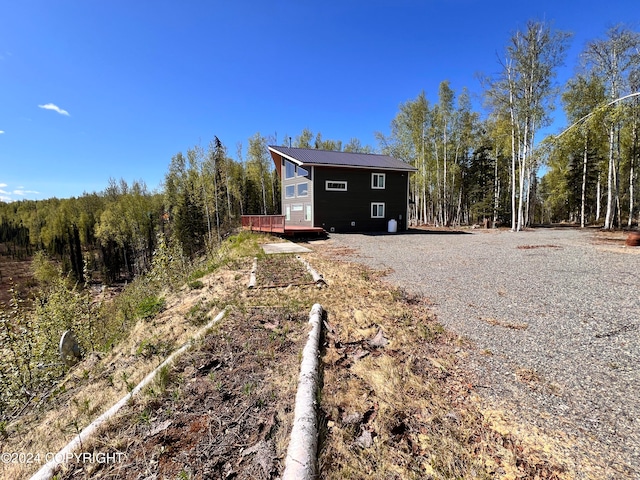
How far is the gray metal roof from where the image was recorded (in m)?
17.8

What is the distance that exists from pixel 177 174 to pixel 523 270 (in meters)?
33.4

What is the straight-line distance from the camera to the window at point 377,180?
19188 millimetres

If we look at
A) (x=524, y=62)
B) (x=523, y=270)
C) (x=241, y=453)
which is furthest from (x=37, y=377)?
(x=524, y=62)

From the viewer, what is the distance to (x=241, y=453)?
197cm

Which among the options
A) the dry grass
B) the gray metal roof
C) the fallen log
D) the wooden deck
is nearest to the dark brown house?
the gray metal roof

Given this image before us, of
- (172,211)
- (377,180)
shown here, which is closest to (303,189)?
(377,180)

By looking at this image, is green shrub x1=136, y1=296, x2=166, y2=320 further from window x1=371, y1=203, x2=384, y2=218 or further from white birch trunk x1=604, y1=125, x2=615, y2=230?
white birch trunk x1=604, y1=125, x2=615, y2=230

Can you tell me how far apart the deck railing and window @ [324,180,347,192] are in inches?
162

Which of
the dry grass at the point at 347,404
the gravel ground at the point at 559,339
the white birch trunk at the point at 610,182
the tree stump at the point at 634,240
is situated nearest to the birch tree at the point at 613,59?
the white birch trunk at the point at 610,182

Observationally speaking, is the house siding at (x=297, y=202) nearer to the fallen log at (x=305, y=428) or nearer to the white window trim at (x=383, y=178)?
the white window trim at (x=383, y=178)

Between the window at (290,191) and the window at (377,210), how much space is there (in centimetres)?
556

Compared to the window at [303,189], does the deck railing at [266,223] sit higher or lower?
lower

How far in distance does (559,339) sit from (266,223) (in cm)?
1431

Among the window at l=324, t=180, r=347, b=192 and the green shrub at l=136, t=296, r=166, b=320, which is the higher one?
the window at l=324, t=180, r=347, b=192
